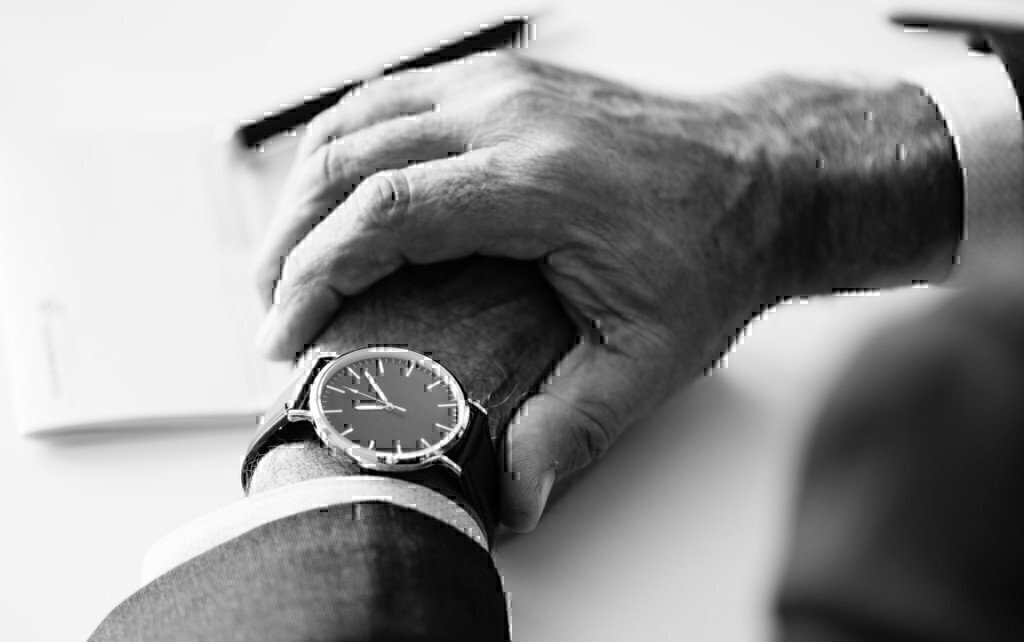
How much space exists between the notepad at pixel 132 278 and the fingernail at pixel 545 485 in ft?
0.78

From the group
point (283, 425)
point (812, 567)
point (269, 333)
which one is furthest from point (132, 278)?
point (812, 567)

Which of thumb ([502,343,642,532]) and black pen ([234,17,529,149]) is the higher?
black pen ([234,17,529,149])

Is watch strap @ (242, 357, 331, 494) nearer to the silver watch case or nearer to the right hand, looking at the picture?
the silver watch case

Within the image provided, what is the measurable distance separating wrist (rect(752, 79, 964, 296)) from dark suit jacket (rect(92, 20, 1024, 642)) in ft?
0.33

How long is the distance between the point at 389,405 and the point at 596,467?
194 millimetres

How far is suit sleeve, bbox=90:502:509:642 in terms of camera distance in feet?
1.72

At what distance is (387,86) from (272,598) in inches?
21.5

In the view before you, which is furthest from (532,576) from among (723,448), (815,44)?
(815,44)

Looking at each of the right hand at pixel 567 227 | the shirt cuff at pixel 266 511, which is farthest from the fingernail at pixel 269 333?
the shirt cuff at pixel 266 511

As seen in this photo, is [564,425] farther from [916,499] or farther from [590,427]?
[916,499]

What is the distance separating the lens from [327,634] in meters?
0.51

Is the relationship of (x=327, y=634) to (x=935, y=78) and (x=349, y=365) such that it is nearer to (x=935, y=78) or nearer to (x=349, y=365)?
(x=349, y=365)

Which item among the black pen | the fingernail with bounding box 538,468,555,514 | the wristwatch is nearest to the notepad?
the black pen

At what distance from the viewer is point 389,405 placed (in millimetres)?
722
